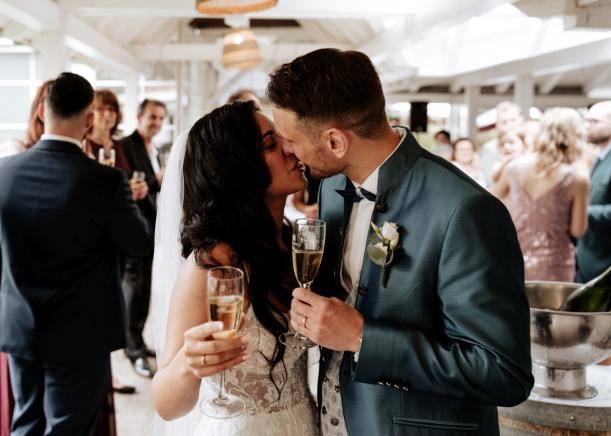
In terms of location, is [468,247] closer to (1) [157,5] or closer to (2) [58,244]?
(2) [58,244]

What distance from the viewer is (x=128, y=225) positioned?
2.88m

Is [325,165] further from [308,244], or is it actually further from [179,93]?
[179,93]

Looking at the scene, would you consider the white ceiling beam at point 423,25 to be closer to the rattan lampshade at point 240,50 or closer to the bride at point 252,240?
the rattan lampshade at point 240,50

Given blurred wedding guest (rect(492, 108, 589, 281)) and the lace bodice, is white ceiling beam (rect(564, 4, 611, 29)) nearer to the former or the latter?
blurred wedding guest (rect(492, 108, 589, 281))

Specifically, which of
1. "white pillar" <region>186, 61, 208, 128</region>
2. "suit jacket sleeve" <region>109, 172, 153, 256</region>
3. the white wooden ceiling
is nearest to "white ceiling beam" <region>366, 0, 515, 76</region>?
the white wooden ceiling

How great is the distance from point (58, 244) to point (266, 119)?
1258 mm

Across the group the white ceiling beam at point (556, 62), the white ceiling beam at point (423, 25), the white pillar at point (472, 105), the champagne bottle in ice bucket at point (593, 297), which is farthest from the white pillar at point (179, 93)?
the champagne bottle in ice bucket at point (593, 297)

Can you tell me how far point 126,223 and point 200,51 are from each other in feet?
28.9

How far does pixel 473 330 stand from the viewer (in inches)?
56.4

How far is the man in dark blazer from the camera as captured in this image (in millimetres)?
4238

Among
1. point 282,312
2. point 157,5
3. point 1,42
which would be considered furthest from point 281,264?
point 1,42

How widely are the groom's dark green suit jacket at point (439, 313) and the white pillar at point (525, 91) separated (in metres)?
10.1

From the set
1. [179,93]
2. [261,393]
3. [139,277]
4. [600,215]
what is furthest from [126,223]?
[179,93]

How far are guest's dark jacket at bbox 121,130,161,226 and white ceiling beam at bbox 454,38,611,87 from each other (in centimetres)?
542
